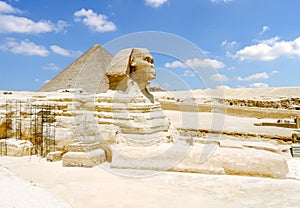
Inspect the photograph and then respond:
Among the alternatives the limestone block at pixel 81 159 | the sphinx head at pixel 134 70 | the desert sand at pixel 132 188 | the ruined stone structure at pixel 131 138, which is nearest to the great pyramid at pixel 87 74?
the ruined stone structure at pixel 131 138

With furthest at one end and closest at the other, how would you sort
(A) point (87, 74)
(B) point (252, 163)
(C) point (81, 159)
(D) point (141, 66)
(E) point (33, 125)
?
(A) point (87, 74)
(E) point (33, 125)
(D) point (141, 66)
(C) point (81, 159)
(B) point (252, 163)

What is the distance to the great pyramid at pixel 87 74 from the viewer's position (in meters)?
11.1

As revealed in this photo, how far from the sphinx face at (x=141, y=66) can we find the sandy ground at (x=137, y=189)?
2.51m

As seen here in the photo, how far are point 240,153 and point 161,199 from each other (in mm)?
2212

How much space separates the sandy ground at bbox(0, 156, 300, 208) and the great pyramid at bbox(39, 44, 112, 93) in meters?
5.38

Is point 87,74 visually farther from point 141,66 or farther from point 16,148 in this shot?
point 141,66

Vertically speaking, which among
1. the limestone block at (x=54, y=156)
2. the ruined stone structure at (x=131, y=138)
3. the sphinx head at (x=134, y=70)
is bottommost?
the limestone block at (x=54, y=156)

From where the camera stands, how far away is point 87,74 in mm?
11438

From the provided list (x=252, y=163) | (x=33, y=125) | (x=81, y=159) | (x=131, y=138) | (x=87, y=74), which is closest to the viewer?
(x=252, y=163)

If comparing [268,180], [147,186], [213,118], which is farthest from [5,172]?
[213,118]

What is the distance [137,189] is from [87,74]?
24.8ft

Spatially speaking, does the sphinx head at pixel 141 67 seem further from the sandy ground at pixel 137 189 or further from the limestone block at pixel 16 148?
the limestone block at pixel 16 148

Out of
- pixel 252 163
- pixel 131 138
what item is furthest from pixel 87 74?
pixel 252 163

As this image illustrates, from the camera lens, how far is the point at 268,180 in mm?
5176
